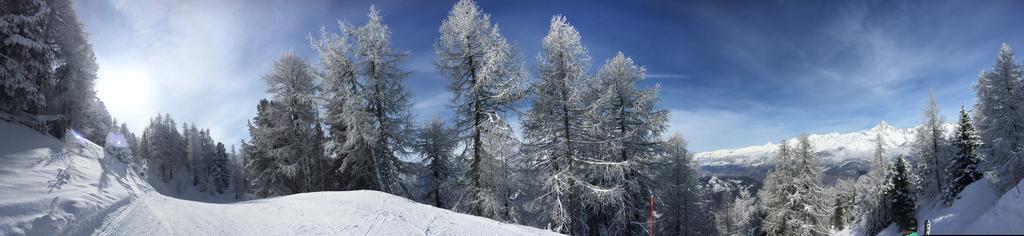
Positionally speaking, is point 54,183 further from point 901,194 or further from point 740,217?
point 901,194

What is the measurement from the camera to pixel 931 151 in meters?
38.4

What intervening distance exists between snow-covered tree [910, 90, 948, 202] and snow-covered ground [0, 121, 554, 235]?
43.6m

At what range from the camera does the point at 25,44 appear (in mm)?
11570

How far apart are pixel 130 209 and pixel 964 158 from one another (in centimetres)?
4771

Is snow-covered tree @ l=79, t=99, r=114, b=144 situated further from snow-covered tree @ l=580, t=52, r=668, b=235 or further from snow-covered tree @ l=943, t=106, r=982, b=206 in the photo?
snow-covered tree @ l=943, t=106, r=982, b=206

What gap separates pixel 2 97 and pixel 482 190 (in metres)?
14.3

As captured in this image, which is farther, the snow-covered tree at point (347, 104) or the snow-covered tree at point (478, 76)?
the snow-covered tree at point (347, 104)

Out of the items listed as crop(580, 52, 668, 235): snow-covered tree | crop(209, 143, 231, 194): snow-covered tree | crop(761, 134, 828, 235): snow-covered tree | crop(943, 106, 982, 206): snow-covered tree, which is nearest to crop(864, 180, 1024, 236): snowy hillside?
crop(943, 106, 982, 206): snow-covered tree

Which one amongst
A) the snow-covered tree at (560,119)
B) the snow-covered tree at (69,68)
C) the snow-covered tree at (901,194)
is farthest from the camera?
the snow-covered tree at (901,194)

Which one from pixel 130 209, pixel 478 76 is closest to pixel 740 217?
pixel 478 76

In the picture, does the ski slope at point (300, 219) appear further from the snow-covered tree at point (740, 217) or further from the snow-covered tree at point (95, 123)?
the snow-covered tree at point (740, 217)

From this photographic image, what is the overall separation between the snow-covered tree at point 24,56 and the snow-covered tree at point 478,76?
11.8 metres

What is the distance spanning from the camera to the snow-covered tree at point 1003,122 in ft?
84.3

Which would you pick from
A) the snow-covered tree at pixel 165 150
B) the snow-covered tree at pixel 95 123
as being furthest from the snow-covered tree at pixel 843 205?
the snow-covered tree at pixel 165 150
